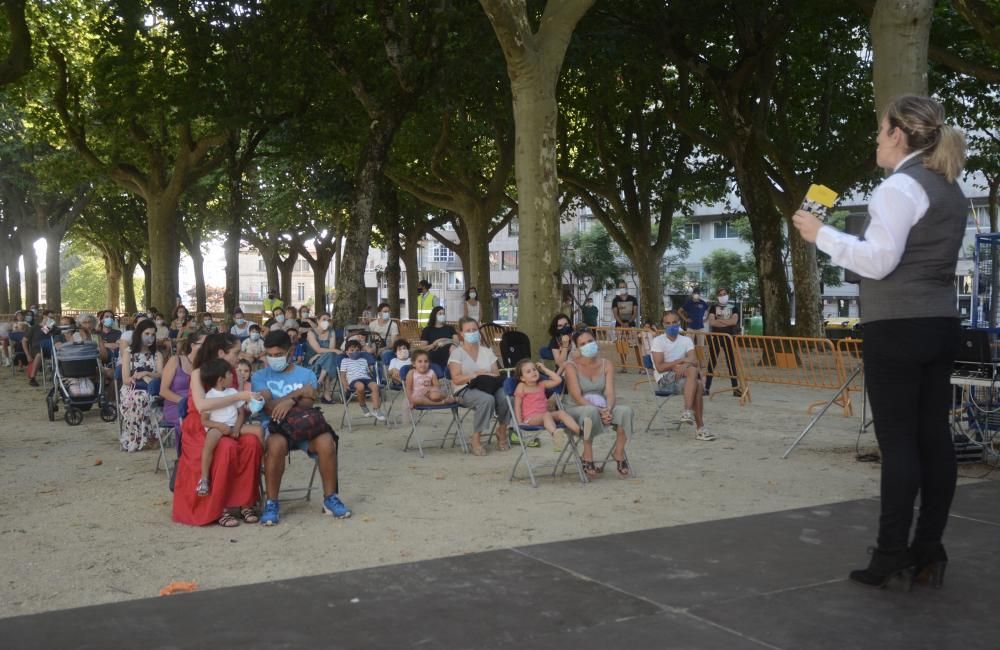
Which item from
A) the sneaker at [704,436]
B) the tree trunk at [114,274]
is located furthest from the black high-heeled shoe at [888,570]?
the tree trunk at [114,274]

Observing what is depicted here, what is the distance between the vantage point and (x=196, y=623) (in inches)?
201

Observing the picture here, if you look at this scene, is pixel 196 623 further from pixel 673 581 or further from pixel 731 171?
pixel 731 171

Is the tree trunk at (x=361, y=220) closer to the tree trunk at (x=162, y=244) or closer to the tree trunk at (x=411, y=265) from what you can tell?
the tree trunk at (x=162, y=244)

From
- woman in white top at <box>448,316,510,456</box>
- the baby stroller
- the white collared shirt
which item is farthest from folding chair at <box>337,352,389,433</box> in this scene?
the white collared shirt

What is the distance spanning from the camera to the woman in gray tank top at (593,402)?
940 cm

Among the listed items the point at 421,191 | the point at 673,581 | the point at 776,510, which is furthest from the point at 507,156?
the point at 673,581

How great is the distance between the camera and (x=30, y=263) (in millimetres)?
44781

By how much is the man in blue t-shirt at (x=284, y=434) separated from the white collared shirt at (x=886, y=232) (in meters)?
4.15

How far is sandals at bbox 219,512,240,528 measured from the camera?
24.9 ft

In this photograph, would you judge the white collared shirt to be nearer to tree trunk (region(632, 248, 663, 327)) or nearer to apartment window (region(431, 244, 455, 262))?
tree trunk (region(632, 248, 663, 327))

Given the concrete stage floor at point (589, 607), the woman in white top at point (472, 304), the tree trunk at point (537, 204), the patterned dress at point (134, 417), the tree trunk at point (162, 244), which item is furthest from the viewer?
the tree trunk at point (162, 244)

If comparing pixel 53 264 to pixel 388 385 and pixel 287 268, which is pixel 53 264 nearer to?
pixel 287 268

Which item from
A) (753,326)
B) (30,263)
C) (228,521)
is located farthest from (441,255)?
→ (228,521)

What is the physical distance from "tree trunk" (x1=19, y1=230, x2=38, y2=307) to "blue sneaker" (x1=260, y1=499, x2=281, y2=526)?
39.9 metres
